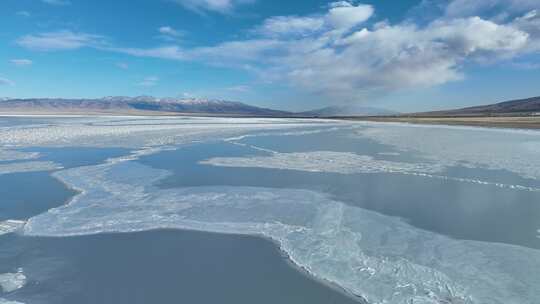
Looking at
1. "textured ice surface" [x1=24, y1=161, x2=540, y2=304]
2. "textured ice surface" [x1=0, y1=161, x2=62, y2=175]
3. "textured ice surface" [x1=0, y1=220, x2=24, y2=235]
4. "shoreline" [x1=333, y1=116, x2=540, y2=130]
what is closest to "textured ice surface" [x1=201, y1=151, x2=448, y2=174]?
"textured ice surface" [x1=24, y1=161, x2=540, y2=304]

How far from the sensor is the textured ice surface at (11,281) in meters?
3.86

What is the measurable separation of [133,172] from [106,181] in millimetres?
1159

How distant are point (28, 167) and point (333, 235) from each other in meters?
10.2

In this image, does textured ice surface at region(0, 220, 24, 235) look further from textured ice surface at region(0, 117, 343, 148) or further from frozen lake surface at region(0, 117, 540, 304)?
textured ice surface at region(0, 117, 343, 148)

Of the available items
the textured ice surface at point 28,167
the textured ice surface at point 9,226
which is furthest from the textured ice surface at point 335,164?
the textured ice surface at point 9,226

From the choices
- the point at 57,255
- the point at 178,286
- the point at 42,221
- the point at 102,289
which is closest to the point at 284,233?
the point at 178,286

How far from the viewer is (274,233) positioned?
5430 millimetres

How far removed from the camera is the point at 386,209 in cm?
657

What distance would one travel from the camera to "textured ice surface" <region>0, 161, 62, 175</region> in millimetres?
Answer: 10277

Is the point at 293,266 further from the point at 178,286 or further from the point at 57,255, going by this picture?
the point at 57,255

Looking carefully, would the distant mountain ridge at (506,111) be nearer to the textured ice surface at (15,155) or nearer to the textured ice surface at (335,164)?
the textured ice surface at (335,164)

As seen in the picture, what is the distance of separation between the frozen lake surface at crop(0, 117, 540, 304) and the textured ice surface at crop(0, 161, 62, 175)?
435mm

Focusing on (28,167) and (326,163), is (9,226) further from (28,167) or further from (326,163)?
(326,163)

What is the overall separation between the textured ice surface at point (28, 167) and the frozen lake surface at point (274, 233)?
0.43 meters
